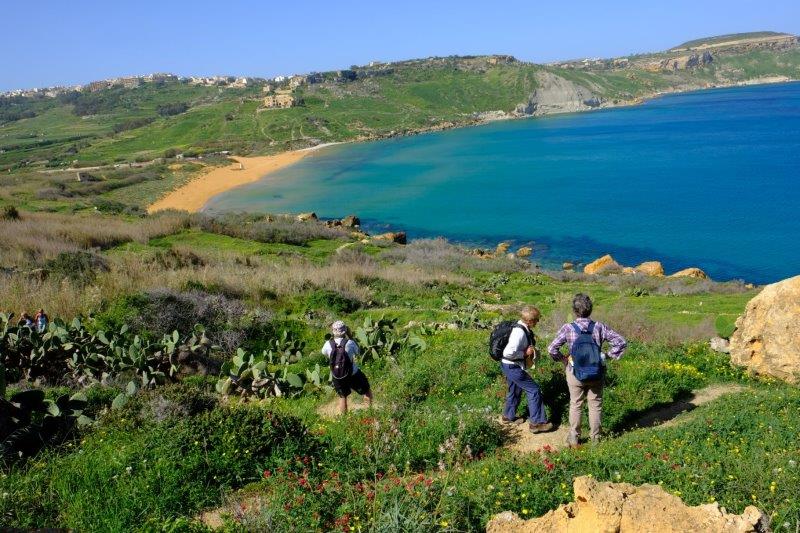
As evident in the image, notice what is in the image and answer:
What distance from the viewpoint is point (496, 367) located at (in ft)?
35.1

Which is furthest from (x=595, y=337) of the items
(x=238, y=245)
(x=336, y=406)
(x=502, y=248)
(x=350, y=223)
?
(x=350, y=223)

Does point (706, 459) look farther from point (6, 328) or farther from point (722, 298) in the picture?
point (722, 298)

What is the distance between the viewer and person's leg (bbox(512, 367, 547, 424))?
8.46 metres

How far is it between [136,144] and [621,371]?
136 m

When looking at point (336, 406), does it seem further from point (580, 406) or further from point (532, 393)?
point (580, 406)

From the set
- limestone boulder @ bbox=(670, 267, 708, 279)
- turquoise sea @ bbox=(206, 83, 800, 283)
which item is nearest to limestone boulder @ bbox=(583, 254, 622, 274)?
turquoise sea @ bbox=(206, 83, 800, 283)

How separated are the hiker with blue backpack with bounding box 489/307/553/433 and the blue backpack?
775 mm

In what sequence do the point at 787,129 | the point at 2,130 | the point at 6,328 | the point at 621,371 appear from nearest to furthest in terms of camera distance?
1. the point at 621,371
2. the point at 6,328
3. the point at 787,129
4. the point at 2,130

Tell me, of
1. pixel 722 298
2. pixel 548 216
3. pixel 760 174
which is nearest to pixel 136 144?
pixel 548 216

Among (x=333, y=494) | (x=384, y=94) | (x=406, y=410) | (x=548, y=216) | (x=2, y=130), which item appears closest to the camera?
(x=333, y=494)

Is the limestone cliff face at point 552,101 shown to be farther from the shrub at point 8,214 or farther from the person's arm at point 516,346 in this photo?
the person's arm at point 516,346

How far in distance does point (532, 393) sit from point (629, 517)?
3752 mm

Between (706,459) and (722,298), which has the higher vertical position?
(706,459)

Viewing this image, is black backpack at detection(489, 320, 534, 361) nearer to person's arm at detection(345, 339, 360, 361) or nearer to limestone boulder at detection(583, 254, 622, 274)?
person's arm at detection(345, 339, 360, 361)
